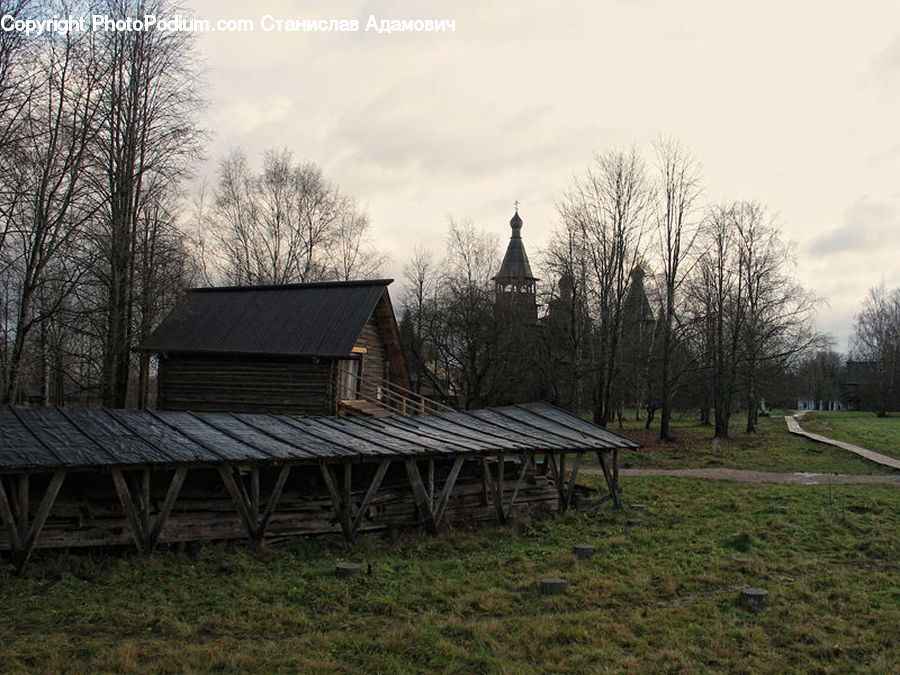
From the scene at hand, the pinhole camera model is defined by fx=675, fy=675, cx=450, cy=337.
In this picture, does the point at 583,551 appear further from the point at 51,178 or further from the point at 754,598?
the point at 51,178

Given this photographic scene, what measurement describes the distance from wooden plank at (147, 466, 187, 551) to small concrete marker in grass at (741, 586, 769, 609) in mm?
8623

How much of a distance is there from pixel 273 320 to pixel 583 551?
1728 centimetres

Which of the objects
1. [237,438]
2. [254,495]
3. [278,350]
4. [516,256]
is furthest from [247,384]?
[516,256]

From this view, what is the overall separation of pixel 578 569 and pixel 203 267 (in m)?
32.8

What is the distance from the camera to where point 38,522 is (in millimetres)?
9750

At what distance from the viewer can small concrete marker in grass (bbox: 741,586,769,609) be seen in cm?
934

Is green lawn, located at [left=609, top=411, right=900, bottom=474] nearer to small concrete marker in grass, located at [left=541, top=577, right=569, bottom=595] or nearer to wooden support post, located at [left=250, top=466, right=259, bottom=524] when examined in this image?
small concrete marker in grass, located at [left=541, top=577, right=569, bottom=595]

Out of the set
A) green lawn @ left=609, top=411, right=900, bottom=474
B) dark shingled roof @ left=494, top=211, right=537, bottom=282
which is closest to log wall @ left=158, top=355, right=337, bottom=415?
green lawn @ left=609, top=411, right=900, bottom=474

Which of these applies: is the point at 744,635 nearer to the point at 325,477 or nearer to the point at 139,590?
the point at 325,477

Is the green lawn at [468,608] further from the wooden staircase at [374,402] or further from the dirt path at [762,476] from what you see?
the wooden staircase at [374,402]

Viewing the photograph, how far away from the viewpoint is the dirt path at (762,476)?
854 inches

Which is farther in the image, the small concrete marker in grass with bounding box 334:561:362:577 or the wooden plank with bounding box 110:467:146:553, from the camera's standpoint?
the wooden plank with bounding box 110:467:146:553

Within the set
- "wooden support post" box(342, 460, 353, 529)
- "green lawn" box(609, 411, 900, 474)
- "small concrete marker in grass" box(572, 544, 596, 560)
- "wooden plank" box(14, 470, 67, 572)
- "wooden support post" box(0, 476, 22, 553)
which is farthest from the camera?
"green lawn" box(609, 411, 900, 474)

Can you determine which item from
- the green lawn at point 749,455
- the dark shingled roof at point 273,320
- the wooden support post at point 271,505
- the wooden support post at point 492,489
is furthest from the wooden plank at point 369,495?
the green lawn at point 749,455
